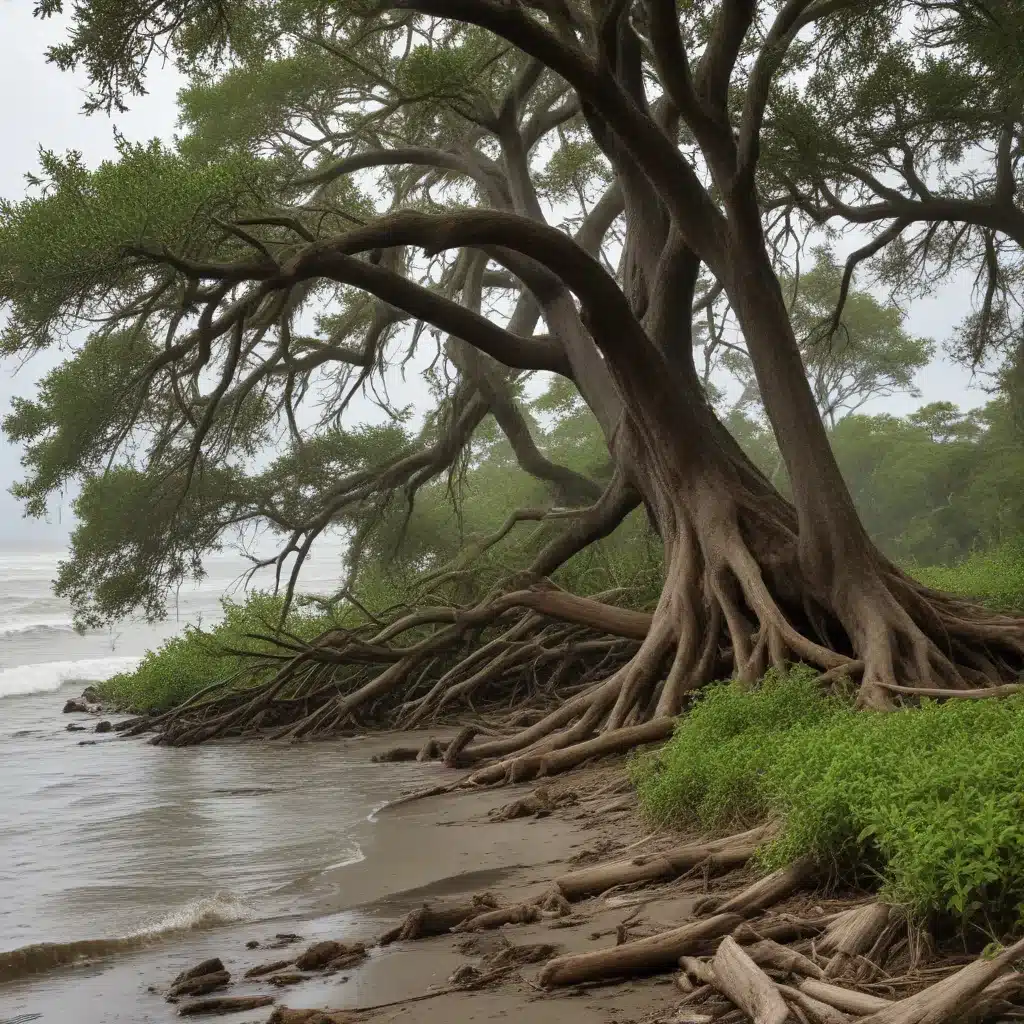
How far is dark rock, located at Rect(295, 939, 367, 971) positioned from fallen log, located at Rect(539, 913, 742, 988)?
3.34ft

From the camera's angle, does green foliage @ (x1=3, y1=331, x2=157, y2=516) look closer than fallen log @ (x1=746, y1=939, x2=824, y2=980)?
No

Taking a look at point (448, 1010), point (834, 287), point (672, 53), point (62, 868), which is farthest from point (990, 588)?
point (834, 287)

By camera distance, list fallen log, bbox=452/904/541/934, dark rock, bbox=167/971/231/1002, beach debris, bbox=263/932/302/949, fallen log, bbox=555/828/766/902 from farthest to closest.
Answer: beach debris, bbox=263/932/302/949 < fallen log, bbox=555/828/766/902 < fallen log, bbox=452/904/541/934 < dark rock, bbox=167/971/231/1002

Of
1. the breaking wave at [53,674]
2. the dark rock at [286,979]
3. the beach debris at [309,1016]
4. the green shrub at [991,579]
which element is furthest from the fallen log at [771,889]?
the breaking wave at [53,674]

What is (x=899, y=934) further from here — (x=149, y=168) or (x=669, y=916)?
(x=149, y=168)

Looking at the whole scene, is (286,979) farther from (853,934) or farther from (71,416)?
(71,416)

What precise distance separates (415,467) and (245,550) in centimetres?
289

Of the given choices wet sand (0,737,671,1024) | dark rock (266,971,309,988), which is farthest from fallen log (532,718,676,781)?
dark rock (266,971,309,988)

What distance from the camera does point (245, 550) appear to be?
54.0 feet

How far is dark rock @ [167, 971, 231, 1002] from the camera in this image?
436 cm

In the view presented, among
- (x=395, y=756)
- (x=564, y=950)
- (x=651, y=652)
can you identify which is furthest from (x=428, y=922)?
(x=395, y=756)

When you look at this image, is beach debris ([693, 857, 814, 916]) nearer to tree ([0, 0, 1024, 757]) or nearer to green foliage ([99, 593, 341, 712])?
tree ([0, 0, 1024, 757])

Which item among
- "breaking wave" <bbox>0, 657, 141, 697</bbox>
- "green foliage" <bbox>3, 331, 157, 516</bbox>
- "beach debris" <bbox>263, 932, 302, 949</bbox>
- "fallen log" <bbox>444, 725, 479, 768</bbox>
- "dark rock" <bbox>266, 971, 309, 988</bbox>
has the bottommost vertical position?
"beach debris" <bbox>263, 932, 302, 949</bbox>

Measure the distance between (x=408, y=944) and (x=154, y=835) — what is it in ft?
13.7
